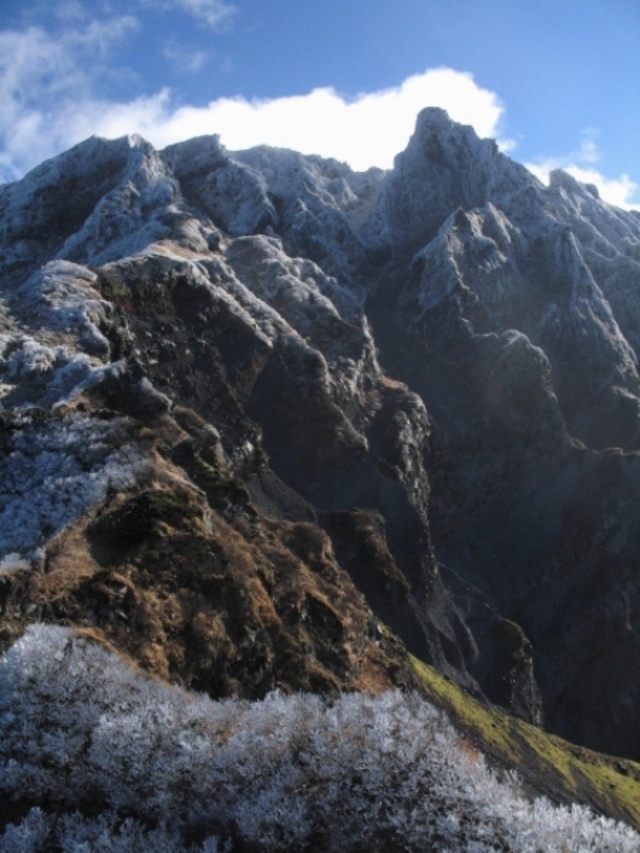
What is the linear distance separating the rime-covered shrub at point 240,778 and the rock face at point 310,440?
9468 millimetres

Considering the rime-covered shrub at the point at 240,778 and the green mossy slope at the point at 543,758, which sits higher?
the rime-covered shrub at the point at 240,778

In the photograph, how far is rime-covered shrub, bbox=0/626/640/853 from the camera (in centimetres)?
2286

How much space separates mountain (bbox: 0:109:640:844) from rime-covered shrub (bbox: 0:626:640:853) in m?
6.96

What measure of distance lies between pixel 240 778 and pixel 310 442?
320ft

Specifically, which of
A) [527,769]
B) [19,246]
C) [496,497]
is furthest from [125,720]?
[19,246]

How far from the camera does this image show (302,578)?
6938 cm

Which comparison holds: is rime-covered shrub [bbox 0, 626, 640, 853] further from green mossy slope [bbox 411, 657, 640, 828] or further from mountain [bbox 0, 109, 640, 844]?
green mossy slope [bbox 411, 657, 640, 828]

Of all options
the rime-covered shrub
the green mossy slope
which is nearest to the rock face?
the green mossy slope

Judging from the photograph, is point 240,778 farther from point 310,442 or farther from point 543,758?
point 310,442

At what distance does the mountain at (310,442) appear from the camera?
4853 cm

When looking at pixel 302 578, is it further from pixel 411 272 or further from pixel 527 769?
pixel 411 272

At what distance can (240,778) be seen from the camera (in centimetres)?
2508

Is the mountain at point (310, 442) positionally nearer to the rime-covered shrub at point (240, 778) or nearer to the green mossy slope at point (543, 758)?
the green mossy slope at point (543, 758)

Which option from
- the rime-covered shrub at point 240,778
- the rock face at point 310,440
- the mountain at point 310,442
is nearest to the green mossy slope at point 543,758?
the mountain at point 310,442
